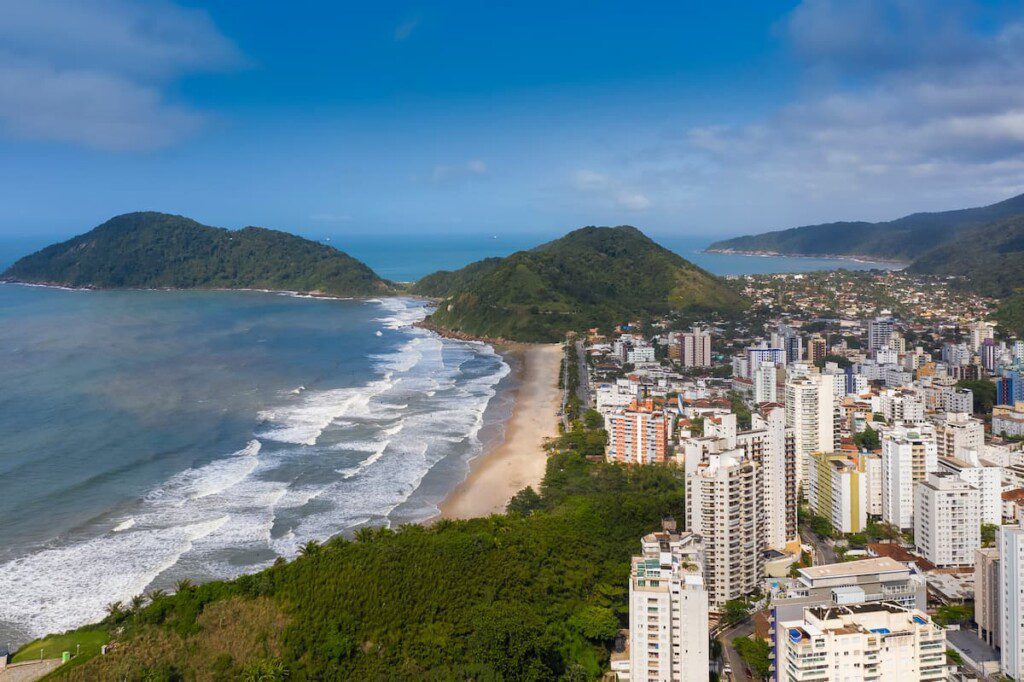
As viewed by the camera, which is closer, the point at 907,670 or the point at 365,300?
the point at 907,670

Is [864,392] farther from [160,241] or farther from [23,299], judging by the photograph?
[160,241]

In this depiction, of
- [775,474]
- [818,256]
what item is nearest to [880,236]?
[818,256]

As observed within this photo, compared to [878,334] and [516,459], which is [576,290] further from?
[516,459]

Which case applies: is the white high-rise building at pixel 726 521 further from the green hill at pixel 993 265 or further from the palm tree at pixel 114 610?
the green hill at pixel 993 265

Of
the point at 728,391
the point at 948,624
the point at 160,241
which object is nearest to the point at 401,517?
the point at 948,624

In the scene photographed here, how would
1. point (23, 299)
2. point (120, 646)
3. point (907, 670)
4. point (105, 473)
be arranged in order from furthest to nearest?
1. point (23, 299)
2. point (105, 473)
3. point (120, 646)
4. point (907, 670)

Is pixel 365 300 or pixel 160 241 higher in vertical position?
pixel 160 241

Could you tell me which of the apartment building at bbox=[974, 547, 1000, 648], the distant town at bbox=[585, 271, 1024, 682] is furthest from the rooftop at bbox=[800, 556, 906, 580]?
the apartment building at bbox=[974, 547, 1000, 648]

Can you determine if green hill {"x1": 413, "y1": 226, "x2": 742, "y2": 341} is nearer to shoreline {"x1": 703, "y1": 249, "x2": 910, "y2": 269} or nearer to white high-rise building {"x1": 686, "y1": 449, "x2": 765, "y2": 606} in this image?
white high-rise building {"x1": 686, "y1": 449, "x2": 765, "y2": 606}
